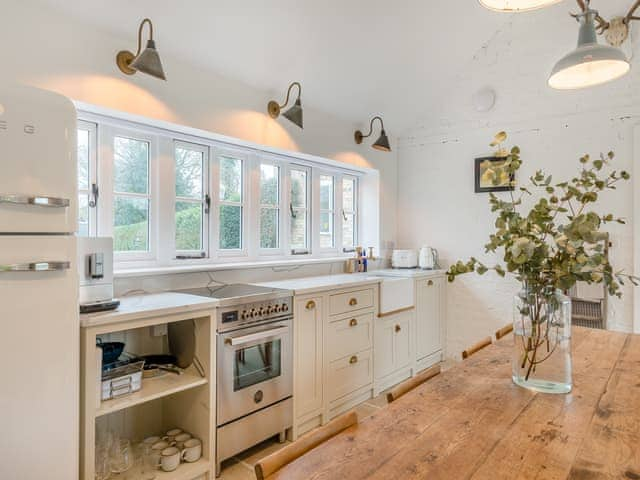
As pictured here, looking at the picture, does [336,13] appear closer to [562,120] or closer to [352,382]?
[562,120]

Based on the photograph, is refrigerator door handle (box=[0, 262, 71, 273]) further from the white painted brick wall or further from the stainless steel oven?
the white painted brick wall

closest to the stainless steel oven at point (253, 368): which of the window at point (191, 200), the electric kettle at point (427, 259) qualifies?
the window at point (191, 200)

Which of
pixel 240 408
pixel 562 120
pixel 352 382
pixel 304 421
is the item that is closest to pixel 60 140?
pixel 240 408

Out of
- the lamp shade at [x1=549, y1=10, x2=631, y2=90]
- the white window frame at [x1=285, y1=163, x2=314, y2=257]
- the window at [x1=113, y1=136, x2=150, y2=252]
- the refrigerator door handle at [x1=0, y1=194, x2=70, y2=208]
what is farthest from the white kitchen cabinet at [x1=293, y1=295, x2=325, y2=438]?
the lamp shade at [x1=549, y1=10, x2=631, y2=90]

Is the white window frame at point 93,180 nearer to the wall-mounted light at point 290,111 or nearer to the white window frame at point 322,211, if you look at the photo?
the wall-mounted light at point 290,111

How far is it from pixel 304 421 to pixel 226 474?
23.8 inches

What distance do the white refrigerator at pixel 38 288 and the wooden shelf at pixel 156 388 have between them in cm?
23

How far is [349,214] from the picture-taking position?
4230 mm

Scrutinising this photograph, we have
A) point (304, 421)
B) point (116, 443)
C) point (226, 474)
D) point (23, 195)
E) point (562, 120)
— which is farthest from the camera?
point (562, 120)

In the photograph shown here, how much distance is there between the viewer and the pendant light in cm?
159

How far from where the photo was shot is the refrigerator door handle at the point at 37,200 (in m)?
1.38

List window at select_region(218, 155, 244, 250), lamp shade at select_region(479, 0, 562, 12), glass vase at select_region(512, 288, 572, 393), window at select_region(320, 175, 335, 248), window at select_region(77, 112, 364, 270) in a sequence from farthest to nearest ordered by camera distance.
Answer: window at select_region(320, 175, 335, 248), window at select_region(218, 155, 244, 250), window at select_region(77, 112, 364, 270), lamp shade at select_region(479, 0, 562, 12), glass vase at select_region(512, 288, 572, 393)

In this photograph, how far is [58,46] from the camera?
1.96 metres

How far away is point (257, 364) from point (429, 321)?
206 centimetres
